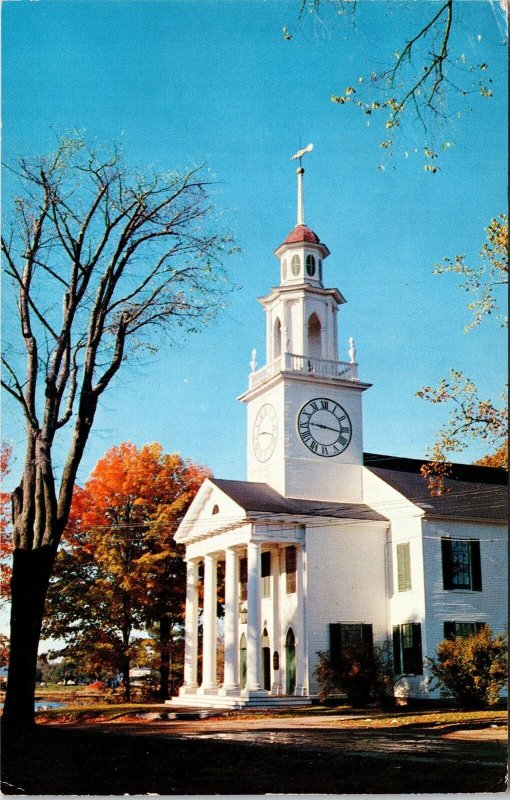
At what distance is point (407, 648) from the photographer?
15.6 m

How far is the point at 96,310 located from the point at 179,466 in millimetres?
2326

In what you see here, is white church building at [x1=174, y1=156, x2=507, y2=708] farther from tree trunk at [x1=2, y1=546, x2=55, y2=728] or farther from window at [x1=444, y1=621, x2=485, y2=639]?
tree trunk at [x1=2, y1=546, x2=55, y2=728]

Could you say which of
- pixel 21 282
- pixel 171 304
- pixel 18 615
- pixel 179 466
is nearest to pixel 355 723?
pixel 179 466

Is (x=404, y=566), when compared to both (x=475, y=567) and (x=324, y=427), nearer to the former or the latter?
(x=475, y=567)

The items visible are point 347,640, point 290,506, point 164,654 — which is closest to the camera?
point 164,654

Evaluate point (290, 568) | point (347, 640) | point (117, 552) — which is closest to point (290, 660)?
Result: point (347, 640)

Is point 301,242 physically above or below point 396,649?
above

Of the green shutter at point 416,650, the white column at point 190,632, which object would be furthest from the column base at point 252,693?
the green shutter at point 416,650

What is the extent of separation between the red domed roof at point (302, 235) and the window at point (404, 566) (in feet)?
24.3

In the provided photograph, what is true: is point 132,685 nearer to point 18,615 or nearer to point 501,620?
point 18,615

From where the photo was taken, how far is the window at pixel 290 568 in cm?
1692

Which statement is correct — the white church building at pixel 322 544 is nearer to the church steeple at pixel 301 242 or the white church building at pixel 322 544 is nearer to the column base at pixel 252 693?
the column base at pixel 252 693

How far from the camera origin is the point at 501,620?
534 inches

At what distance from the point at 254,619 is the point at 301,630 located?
3.25ft
